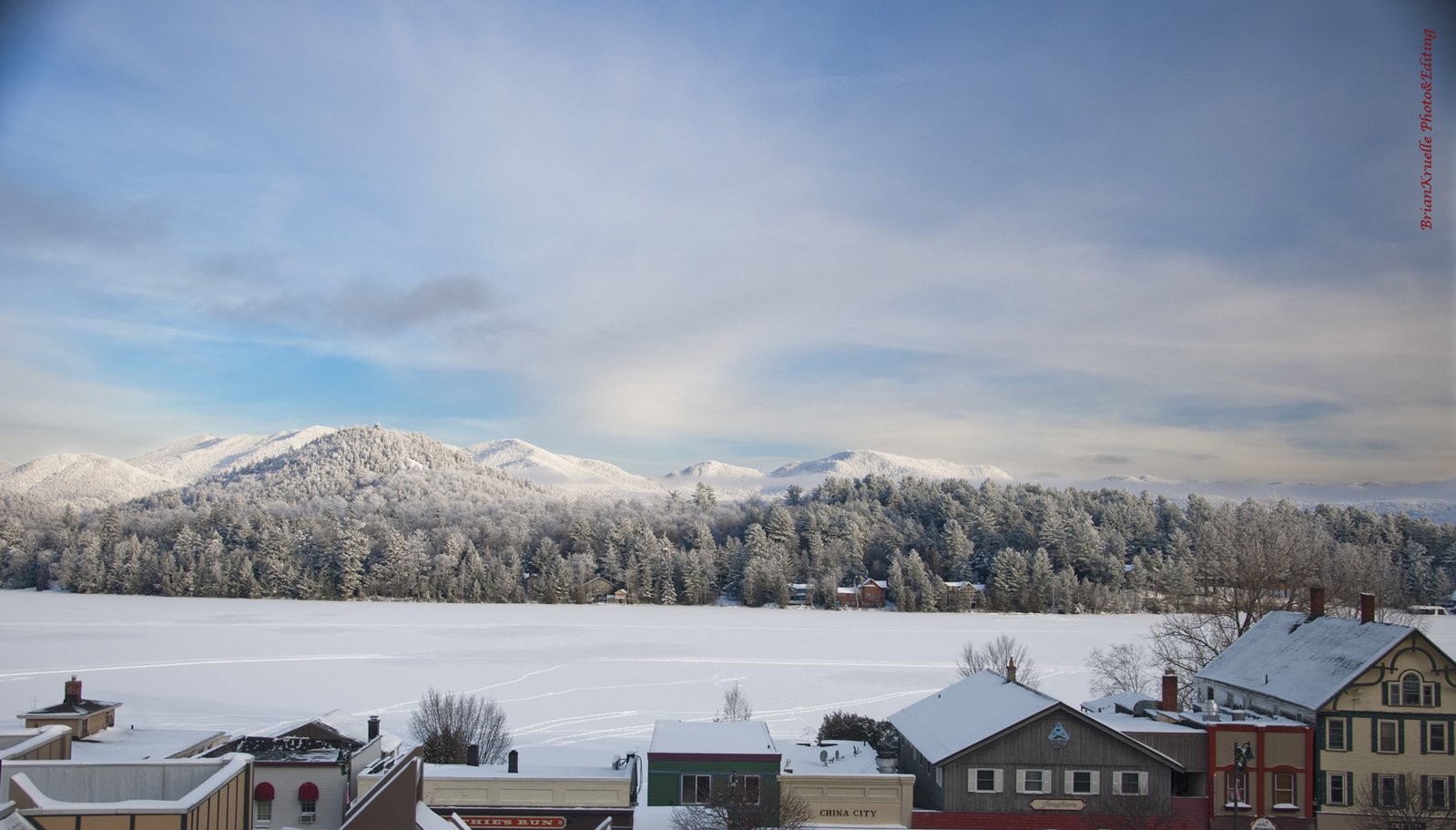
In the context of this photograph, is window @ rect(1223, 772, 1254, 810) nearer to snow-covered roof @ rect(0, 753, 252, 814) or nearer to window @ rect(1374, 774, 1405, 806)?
window @ rect(1374, 774, 1405, 806)

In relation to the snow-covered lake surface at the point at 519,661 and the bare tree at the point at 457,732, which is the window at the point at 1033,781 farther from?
the bare tree at the point at 457,732

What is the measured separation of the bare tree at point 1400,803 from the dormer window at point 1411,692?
6.08ft

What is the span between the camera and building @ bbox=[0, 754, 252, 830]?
10555mm

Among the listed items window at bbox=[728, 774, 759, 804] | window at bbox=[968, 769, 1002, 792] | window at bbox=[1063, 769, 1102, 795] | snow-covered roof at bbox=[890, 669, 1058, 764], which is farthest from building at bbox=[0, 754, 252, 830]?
window at bbox=[1063, 769, 1102, 795]

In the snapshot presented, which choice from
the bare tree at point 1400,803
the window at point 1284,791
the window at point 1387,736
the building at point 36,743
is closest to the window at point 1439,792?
the bare tree at point 1400,803

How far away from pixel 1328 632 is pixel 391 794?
26257mm

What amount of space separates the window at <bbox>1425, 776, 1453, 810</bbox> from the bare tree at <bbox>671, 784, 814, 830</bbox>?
1630 cm

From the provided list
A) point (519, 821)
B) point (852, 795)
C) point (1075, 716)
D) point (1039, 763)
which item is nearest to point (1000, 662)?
point (1039, 763)

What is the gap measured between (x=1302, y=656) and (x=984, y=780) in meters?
10.8

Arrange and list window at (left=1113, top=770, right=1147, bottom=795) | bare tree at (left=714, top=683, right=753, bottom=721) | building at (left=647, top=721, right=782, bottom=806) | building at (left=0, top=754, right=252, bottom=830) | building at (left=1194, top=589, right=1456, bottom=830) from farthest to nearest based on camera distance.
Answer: bare tree at (left=714, top=683, right=753, bottom=721) → building at (left=1194, top=589, right=1456, bottom=830) → window at (left=1113, top=770, right=1147, bottom=795) → building at (left=647, top=721, right=782, bottom=806) → building at (left=0, top=754, right=252, bottom=830)

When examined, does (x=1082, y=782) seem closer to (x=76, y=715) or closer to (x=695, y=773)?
(x=695, y=773)

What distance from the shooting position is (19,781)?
34.8 ft

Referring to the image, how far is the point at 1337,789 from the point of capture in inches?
1003

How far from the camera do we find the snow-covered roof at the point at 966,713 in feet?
81.5
